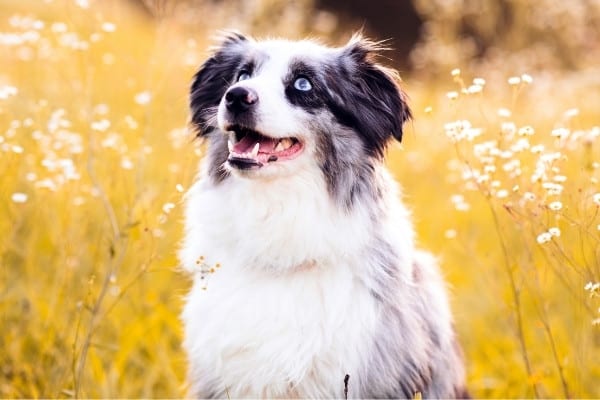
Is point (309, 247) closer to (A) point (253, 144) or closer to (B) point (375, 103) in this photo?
(A) point (253, 144)

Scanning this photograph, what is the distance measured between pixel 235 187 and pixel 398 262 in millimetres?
764

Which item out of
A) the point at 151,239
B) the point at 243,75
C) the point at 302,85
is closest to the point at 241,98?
the point at 302,85

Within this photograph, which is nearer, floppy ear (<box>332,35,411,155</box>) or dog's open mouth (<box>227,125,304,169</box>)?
dog's open mouth (<box>227,125,304,169</box>)

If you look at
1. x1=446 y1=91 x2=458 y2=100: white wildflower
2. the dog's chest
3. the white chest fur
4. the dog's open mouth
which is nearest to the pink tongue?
the dog's open mouth

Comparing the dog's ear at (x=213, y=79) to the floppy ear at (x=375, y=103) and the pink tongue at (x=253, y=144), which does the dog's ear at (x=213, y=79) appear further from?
the floppy ear at (x=375, y=103)

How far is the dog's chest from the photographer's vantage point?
3.03m

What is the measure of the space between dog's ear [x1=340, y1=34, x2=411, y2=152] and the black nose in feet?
1.62

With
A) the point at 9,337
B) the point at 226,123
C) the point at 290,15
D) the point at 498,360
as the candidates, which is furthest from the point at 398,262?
the point at 290,15

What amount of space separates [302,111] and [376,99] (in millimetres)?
365

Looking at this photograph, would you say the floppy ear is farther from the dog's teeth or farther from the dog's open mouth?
the dog's teeth

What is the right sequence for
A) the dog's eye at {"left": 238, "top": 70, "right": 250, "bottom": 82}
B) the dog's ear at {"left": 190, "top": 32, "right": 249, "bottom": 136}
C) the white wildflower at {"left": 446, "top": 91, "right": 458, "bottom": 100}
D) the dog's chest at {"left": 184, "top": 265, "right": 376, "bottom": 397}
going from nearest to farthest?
the white wildflower at {"left": 446, "top": 91, "right": 458, "bottom": 100} < the dog's chest at {"left": 184, "top": 265, "right": 376, "bottom": 397} < the dog's eye at {"left": 238, "top": 70, "right": 250, "bottom": 82} < the dog's ear at {"left": 190, "top": 32, "right": 249, "bottom": 136}

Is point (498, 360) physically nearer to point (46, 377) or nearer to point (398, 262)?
point (398, 262)

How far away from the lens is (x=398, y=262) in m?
3.18

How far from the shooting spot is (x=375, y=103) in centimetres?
333
